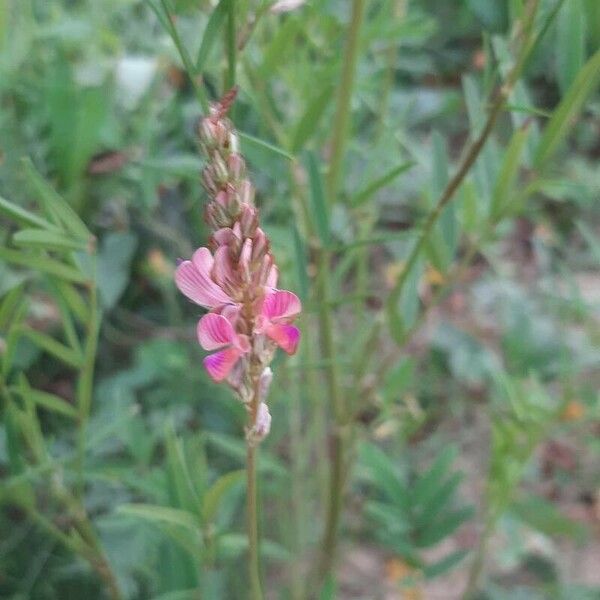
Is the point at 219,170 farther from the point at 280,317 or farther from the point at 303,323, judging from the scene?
the point at 303,323

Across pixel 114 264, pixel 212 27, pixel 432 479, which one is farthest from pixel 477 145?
pixel 114 264

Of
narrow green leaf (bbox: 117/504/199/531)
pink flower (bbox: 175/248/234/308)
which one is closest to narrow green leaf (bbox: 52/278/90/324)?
narrow green leaf (bbox: 117/504/199/531)

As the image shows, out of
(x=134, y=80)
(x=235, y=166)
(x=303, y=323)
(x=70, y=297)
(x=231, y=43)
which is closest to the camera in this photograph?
(x=235, y=166)

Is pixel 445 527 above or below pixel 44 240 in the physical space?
below

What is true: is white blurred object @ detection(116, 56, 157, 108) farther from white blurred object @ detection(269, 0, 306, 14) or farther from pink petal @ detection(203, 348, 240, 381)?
pink petal @ detection(203, 348, 240, 381)

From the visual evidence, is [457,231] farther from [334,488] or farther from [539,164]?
[334,488]

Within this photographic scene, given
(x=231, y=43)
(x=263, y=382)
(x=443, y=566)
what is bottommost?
(x=443, y=566)
